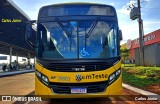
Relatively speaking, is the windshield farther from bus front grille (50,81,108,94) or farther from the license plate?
the license plate

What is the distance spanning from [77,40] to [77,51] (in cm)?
35

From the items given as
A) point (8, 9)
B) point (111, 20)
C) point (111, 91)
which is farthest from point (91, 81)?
point (8, 9)

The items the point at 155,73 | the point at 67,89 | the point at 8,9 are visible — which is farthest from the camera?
the point at 8,9

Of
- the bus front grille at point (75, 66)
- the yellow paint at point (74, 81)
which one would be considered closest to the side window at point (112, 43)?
the yellow paint at point (74, 81)

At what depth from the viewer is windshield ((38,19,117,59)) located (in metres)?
8.31

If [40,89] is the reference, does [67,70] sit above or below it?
above

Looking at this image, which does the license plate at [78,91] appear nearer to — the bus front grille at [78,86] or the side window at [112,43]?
the bus front grille at [78,86]

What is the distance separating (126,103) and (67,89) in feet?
8.72

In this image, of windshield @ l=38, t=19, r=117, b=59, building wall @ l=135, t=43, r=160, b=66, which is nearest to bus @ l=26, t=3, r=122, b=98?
windshield @ l=38, t=19, r=117, b=59

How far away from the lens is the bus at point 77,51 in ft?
26.3

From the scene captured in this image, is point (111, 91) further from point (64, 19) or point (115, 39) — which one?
point (64, 19)

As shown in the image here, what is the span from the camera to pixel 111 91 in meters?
8.18

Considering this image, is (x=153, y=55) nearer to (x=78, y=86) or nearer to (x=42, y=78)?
(x=78, y=86)

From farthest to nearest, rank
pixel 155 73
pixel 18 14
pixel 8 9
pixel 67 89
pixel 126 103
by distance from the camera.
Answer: pixel 18 14 → pixel 8 9 → pixel 155 73 → pixel 126 103 → pixel 67 89
